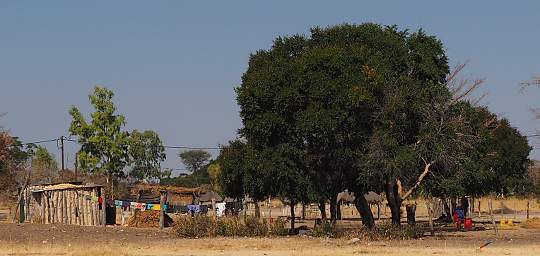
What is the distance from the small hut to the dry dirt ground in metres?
8.91

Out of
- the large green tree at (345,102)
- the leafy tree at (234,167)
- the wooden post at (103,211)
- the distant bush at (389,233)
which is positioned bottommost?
the distant bush at (389,233)

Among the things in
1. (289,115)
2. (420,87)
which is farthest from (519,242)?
(289,115)

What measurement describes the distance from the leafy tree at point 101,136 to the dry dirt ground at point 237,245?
3618cm

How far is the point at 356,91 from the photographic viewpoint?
116 feet

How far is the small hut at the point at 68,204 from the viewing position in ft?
166

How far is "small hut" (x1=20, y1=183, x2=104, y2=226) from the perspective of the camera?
5062 cm

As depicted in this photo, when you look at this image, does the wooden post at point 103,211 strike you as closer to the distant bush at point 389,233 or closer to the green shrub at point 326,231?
the green shrub at point 326,231

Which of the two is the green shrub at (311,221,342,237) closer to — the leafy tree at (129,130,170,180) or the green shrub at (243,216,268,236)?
the green shrub at (243,216,268,236)

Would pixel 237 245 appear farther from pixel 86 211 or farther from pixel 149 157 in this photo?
pixel 149 157

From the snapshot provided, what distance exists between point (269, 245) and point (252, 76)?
359 inches

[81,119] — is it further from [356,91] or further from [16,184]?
[356,91]

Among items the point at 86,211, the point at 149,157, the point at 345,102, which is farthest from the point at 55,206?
the point at 149,157

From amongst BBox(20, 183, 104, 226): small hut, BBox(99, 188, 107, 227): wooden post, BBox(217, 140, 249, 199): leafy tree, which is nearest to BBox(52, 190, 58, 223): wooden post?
BBox(20, 183, 104, 226): small hut

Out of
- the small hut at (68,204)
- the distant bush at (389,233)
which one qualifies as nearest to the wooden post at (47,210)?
the small hut at (68,204)
